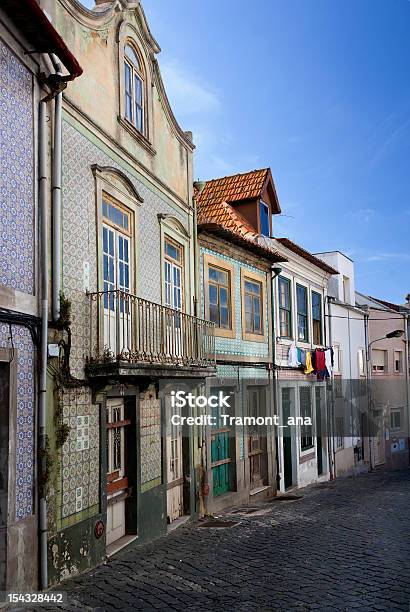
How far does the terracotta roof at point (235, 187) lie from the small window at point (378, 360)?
1452 cm

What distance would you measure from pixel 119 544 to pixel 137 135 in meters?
6.74

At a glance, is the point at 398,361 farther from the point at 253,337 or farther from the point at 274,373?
the point at 253,337

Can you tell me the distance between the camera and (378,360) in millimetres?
30781

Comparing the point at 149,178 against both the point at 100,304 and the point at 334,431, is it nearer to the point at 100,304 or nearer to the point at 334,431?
the point at 100,304

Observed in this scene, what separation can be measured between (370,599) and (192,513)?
5669 millimetres

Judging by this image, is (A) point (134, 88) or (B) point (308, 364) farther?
(B) point (308, 364)

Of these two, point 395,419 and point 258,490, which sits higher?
point 395,419

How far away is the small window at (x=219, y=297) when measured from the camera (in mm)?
14461

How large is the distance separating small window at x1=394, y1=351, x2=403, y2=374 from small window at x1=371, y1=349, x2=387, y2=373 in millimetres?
1429

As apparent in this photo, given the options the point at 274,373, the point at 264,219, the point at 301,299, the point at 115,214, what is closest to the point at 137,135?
the point at 115,214

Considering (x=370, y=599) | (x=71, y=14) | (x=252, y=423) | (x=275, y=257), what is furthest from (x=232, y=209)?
(x=370, y=599)

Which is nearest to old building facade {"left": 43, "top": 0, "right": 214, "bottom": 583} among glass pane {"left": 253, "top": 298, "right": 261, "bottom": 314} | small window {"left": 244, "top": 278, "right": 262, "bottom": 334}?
small window {"left": 244, "top": 278, "right": 262, "bottom": 334}

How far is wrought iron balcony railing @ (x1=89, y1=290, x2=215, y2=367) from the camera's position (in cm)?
875

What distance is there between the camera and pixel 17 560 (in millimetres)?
6809
